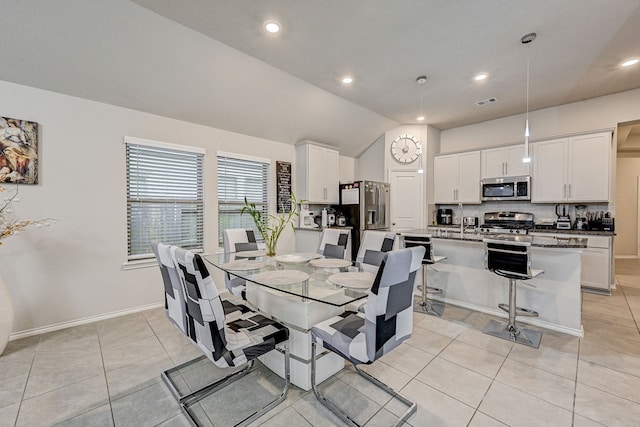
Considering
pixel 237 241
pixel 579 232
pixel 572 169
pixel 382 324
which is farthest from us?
pixel 572 169

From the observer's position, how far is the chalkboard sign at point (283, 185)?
4.86 metres

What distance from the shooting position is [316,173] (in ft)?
16.8

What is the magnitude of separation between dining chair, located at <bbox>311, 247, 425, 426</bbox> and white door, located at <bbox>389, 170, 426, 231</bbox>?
13.5 ft

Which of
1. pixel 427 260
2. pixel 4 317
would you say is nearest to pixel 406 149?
pixel 427 260

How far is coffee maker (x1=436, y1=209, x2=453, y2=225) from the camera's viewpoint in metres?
5.65

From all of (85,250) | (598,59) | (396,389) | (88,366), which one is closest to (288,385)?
(396,389)

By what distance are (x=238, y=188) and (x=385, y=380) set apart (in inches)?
135

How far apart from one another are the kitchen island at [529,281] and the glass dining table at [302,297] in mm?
1585

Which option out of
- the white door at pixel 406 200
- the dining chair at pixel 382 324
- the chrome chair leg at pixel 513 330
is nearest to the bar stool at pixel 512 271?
the chrome chair leg at pixel 513 330

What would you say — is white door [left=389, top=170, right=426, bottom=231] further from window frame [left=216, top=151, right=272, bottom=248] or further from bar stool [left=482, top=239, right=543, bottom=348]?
bar stool [left=482, top=239, right=543, bottom=348]

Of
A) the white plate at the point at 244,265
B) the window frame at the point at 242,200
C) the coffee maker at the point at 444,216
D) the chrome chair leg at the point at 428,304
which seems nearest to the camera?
the white plate at the point at 244,265

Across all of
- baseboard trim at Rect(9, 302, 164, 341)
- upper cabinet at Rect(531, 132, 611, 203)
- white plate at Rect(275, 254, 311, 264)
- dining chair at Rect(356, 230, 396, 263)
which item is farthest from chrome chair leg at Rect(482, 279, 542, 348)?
baseboard trim at Rect(9, 302, 164, 341)

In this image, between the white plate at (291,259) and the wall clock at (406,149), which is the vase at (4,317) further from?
the wall clock at (406,149)

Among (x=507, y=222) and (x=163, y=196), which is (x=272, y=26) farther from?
(x=507, y=222)
